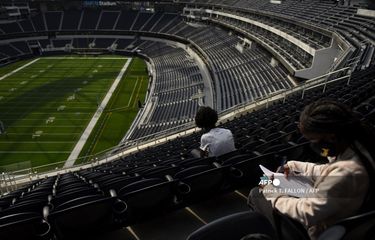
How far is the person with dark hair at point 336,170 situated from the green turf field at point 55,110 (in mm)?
16331

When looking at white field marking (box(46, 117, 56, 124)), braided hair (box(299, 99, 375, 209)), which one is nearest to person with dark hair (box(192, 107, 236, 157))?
braided hair (box(299, 99, 375, 209))

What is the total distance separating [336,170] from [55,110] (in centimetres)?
3370

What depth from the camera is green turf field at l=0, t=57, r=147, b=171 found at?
82.7ft

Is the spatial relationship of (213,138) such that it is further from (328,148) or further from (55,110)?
(55,110)

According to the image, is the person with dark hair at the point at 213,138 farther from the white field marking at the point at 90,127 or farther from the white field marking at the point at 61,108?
the white field marking at the point at 61,108

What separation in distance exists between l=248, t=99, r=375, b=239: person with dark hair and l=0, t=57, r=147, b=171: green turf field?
53.6 feet

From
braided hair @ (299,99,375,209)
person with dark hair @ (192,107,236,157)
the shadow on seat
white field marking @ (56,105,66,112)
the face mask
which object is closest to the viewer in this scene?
the shadow on seat

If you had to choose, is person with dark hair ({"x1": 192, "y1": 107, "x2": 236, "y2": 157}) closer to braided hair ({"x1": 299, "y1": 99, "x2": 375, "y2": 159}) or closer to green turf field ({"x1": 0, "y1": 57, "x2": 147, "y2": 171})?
braided hair ({"x1": 299, "y1": 99, "x2": 375, "y2": 159})

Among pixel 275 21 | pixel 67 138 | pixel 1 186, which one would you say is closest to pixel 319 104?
pixel 1 186

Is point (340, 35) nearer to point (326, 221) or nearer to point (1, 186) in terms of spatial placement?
point (1, 186)

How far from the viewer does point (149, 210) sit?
15.6 feet

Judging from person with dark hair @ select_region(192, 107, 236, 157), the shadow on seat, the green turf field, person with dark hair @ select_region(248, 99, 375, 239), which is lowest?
the green turf field

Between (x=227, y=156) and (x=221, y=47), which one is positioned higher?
(x=227, y=156)

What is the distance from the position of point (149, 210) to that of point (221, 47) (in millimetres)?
40076
